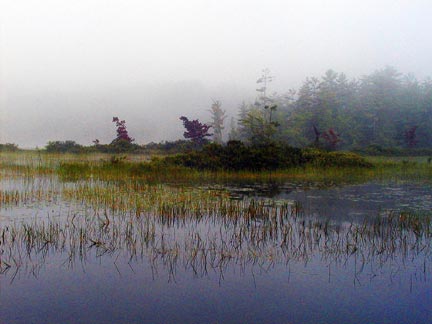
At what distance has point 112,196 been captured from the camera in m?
9.17

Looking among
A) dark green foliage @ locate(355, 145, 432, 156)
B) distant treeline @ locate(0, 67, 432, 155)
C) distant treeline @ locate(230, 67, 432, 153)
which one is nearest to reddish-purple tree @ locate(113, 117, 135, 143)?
distant treeline @ locate(0, 67, 432, 155)

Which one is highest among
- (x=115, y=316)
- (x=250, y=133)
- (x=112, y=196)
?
(x=250, y=133)

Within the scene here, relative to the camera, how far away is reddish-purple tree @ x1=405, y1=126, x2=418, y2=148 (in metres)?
23.0

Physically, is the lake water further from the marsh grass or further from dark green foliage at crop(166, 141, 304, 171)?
dark green foliage at crop(166, 141, 304, 171)

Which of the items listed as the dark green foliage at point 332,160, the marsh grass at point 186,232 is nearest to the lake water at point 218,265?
the marsh grass at point 186,232

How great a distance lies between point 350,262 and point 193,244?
77.5 inches

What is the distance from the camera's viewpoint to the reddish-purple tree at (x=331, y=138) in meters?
22.5

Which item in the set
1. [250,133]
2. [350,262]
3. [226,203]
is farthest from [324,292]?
[250,133]

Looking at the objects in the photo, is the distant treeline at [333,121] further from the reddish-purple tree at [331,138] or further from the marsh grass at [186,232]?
the marsh grass at [186,232]

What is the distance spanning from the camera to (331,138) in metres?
22.6

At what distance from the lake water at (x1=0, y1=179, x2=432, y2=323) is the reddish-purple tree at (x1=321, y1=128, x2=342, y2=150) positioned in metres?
14.7

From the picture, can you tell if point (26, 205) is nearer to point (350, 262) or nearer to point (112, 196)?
point (112, 196)

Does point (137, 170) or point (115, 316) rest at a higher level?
point (137, 170)

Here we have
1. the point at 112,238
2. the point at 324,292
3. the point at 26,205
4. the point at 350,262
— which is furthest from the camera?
the point at 26,205
